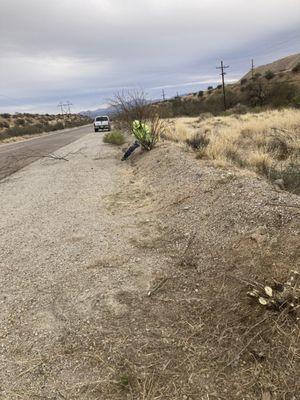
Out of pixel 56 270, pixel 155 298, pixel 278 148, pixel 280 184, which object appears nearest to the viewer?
pixel 155 298

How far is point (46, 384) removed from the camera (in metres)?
3.25

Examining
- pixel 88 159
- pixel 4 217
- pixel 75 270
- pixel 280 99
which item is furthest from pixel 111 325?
pixel 280 99

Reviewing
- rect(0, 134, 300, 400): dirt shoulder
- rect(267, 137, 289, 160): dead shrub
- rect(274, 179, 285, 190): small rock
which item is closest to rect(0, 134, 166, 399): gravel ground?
rect(0, 134, 300, 400): dirt shoulder

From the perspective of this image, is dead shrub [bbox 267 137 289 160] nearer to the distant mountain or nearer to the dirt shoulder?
the dirt shoulder

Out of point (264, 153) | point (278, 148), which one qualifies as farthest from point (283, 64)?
point (264, 153)

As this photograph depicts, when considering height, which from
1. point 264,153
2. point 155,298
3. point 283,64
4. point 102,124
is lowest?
point 155,298

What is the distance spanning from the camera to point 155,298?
14.3 feet

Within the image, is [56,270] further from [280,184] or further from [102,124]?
[102,124]

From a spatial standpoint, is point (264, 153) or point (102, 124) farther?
point (102, 124)

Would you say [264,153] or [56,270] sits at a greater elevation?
[264,153]

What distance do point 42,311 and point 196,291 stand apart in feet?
5.41

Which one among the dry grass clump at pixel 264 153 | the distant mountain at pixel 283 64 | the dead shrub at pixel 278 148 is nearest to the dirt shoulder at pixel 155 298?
the dry grass clump at pixel 264 153

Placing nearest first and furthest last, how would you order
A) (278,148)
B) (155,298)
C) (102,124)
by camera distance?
(155,298)
(278,148)
(102,124)

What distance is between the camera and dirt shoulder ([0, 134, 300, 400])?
3.19 meters
